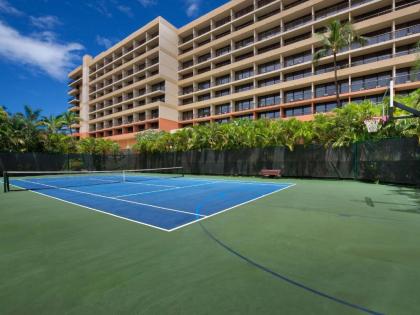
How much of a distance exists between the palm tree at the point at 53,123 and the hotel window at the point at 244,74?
1333 inches

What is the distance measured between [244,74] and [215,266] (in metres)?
51.0

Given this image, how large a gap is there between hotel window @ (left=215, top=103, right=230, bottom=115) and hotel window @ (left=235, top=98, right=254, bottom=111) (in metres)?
2.04

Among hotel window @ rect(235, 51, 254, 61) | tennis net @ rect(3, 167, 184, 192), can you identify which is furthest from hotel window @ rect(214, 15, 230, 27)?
tennis net @ rect(3, 167, 184, 192)

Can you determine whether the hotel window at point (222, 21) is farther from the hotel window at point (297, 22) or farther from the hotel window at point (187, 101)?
the hotel window at point (187, 101)

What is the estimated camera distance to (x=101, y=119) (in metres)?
70.4

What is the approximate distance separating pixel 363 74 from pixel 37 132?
46950 mm

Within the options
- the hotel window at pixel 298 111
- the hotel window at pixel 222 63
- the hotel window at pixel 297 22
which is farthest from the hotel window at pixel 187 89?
the hotel window at pixel 298 111

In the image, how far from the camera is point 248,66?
49.1m

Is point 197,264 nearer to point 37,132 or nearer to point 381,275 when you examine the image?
point 381,275

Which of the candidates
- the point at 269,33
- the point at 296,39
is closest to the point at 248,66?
the point at 269,33

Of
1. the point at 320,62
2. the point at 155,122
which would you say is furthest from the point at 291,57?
the point at 155,122

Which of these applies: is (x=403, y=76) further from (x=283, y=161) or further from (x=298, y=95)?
(x=283, y=161)

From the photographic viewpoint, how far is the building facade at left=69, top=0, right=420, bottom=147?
117 ft

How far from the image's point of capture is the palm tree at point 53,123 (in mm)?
36094
